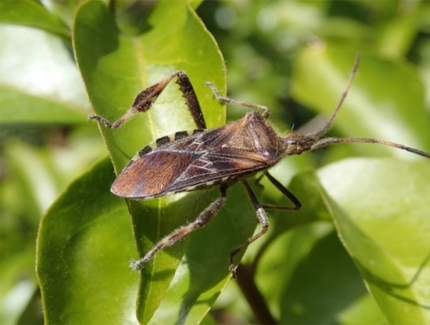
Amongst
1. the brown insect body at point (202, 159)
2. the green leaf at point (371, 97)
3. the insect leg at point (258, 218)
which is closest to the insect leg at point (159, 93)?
the brown insect body at point (202, 159)

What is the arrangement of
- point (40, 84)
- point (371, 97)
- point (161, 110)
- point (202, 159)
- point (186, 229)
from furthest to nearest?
1. point (371, 97)
2. point (40, 84)
3. point (202, 159)
4. point (161, 110)
5. point (186, 229)

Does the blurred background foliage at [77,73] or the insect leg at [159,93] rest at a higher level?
the insect leg at [159,93]

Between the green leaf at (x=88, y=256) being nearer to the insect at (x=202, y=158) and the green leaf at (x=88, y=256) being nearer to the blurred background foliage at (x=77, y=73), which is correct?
the insect at (x=202, y=158)

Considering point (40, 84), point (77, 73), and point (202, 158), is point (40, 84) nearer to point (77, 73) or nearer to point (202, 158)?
point (77, 73)

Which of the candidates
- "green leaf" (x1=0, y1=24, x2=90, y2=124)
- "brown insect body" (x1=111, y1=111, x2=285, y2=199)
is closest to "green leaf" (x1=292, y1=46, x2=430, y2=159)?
"brown insect body" (x1=111, y1=111, x2=285, y2=199)

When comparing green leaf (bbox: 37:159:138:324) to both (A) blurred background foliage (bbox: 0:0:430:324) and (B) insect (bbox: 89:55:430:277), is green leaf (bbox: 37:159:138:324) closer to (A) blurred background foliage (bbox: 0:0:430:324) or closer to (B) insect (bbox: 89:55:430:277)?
(B) insect (bbox: 89:55:430:277)

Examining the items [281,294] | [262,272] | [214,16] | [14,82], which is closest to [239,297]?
[262,272]

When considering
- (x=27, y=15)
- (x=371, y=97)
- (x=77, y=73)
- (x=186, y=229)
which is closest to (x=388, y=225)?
(x=186, y=229)
